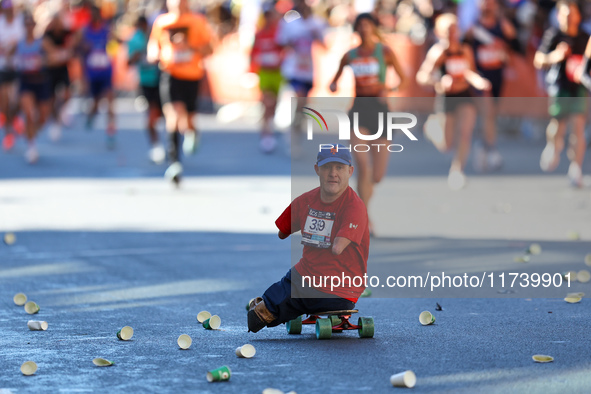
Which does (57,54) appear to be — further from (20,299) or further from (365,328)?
(365,328)

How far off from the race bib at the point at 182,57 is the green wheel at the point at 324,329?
25.4 feet

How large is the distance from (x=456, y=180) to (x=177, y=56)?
3.74 metres

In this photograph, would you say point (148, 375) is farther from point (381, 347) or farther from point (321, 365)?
point (381, 347)

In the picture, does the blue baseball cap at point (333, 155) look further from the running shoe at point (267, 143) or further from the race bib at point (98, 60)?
the race bib at point (98, 60)

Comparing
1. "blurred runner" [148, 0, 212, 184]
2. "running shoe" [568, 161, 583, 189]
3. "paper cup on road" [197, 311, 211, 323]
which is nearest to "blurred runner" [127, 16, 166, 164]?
"blurred runner" [148, 0, 212, 184]

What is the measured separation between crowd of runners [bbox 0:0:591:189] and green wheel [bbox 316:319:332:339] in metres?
1.70

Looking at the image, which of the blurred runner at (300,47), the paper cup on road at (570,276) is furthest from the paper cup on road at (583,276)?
the blurred runner at (300,47)

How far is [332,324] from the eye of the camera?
5777 millimetres

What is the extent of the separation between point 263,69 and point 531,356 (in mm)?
12293

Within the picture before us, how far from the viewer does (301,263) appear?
18.8 ft

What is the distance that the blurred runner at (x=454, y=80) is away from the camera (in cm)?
1286

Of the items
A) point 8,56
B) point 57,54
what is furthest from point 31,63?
point 57,54

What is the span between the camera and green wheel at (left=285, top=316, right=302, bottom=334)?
586 centimetres

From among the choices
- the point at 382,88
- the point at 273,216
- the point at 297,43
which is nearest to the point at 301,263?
the point at 382,88
